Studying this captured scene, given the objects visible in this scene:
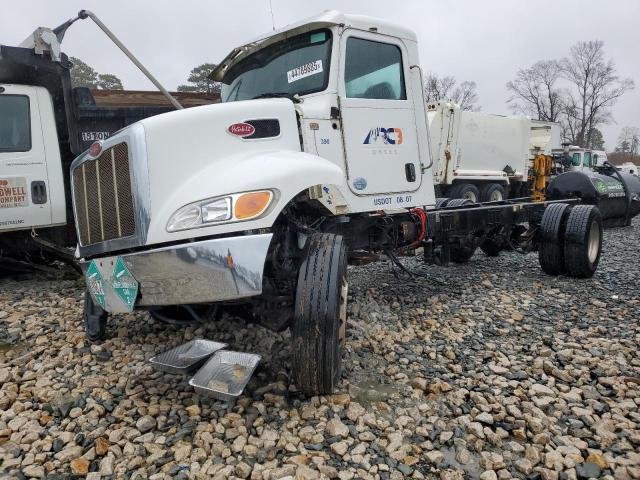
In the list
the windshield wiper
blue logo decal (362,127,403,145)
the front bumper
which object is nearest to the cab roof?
the windshield wiper

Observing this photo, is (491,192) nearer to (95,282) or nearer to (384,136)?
(384,136)

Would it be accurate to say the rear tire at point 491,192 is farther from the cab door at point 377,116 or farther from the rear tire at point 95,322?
the rear tire at point 95,322

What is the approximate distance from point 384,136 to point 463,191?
9418mm

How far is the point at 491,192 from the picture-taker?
14.0 metres

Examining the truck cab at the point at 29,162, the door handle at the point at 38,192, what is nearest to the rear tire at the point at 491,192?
the truck cab at the point at 29,162

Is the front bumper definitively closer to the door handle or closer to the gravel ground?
the gravel ground

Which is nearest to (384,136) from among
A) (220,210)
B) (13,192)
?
(220,210)

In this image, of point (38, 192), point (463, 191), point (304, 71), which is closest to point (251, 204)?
point (304, 71)

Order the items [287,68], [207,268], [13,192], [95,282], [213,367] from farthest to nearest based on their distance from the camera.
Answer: [13,192]
[287,68]
[95,282]
[213,367]
[207,268]

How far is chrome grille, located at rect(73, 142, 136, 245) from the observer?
110 inches

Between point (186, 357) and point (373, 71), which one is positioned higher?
point (373, 71)

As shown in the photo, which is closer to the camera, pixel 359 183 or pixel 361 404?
pixel 361 404

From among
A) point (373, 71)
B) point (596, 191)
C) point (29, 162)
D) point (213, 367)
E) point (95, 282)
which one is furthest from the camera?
point (596, 191)

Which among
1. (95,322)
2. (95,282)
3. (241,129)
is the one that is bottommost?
(95,322)
